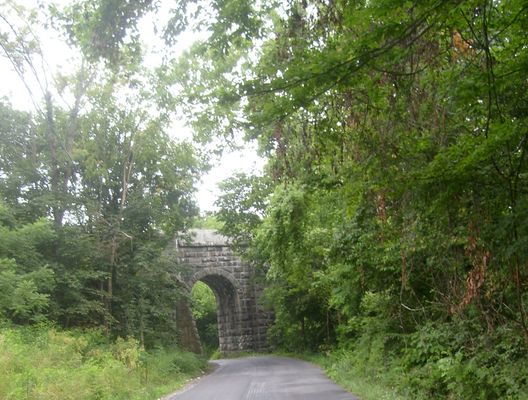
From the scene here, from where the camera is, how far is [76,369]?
10500mm

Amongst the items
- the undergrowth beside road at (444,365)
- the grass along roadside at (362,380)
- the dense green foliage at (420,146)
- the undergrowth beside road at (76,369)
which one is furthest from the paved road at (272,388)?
the dense green foliage at (420,146)

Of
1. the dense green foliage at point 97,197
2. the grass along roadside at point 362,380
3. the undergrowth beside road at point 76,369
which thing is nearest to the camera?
the undergrowth beside road at point 76,369

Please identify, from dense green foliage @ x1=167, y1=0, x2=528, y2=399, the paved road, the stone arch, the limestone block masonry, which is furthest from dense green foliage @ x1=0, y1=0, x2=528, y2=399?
the stone arch

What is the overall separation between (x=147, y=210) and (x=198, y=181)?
11.1 feet

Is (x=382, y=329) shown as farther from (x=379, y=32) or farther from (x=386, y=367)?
(x=379, y=32)

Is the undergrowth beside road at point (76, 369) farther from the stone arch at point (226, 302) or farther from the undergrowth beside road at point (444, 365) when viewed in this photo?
the stone arch at point (226, 302)

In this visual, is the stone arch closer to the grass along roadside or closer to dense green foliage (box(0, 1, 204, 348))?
dense green foliage (box(0, 1, 204, 348))

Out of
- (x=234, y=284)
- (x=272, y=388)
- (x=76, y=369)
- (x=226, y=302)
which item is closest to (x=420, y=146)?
(x=272, y=388)

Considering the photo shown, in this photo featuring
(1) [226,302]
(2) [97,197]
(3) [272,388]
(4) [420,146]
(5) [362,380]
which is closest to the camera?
(4) [420,146]

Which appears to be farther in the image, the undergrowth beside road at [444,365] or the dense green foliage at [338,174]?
the undergrowth beside road at [444,365]

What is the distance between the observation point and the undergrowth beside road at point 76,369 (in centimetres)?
835

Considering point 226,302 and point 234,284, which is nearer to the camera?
point 234,284

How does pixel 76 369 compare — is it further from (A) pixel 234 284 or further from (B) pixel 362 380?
(A) pixel 234 284

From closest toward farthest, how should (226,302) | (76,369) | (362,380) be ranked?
(76,369) < (362,380) < (226,302)
